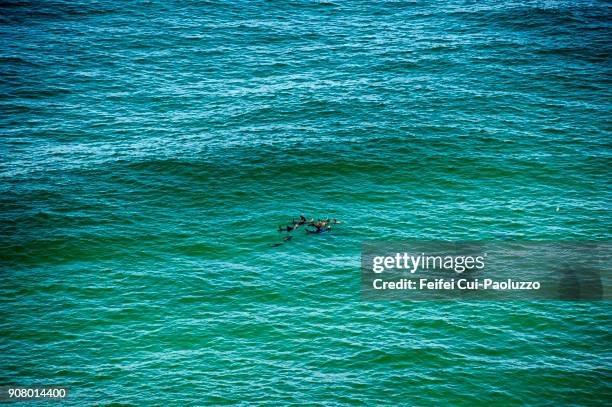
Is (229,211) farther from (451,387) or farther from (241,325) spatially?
(451,387)

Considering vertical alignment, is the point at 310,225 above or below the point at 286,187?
below

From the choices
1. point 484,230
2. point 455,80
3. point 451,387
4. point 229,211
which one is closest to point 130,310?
point 229,211

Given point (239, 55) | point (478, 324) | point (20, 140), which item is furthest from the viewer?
point (239, 55)

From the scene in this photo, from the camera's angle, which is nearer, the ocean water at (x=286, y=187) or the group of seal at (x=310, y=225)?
the ocean water at (x=286, y=187)

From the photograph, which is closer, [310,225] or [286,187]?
[310,225]

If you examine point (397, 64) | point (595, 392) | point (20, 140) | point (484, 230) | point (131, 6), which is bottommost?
point (595, 392)

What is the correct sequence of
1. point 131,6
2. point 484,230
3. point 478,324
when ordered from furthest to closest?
1. point 131,6
2. point 484,230
3. point 478,324

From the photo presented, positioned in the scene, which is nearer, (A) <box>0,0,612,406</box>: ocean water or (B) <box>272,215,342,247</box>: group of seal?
(A) <box>0,0,612,406</box>: ocean water

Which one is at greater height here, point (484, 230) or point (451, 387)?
point (484, 230)
